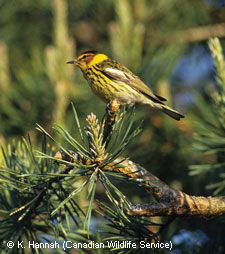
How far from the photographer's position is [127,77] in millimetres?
3186

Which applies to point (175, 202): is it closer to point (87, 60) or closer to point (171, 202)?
point (171, 202)

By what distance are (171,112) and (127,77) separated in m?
0.54

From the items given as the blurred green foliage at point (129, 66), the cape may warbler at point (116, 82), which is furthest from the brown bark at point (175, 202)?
the cape may warbler at point (116, 82)

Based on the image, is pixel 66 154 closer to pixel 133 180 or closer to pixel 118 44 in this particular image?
pixel 133 180

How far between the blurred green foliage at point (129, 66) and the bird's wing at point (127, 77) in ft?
0.28

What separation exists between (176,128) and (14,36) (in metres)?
2.28

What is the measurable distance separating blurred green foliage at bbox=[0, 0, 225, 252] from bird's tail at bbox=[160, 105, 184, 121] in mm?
61

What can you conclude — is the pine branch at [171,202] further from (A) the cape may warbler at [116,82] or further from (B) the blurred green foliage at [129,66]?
(A) the cape may warbler at [116,82]

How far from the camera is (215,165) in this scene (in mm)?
2080

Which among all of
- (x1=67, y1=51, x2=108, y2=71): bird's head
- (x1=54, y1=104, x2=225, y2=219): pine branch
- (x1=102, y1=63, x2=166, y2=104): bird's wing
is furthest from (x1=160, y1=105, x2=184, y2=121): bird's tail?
(x1=54, y1=104, x2=225, y2=219): pine branch

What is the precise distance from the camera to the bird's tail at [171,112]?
2787mm

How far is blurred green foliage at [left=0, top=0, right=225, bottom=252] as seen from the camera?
2855 mm

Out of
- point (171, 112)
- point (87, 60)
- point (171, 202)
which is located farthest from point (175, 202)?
point (87, 60)

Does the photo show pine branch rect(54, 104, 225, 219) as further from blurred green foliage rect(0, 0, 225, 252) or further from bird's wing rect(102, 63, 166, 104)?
bird's wing rect(102, 63, 166, 104)
